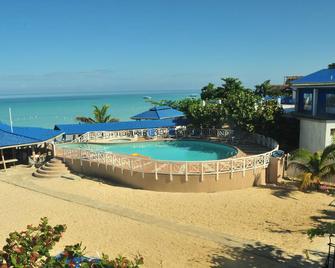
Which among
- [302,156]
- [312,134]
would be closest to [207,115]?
[312,134]

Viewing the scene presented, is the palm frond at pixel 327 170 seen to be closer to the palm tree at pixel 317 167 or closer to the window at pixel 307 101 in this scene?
the palm tree at pixel 317 167

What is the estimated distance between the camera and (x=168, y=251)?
11594 mm

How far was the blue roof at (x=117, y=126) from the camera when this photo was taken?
3116 cm

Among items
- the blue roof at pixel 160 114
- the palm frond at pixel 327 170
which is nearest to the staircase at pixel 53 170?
the blue roof at pixel 160 114

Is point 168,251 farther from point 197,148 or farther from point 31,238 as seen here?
point 197,148

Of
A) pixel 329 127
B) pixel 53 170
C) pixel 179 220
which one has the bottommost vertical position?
pixel 179 220

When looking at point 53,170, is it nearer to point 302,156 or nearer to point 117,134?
point 117,134

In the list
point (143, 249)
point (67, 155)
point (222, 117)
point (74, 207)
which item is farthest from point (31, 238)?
point (222, 117)

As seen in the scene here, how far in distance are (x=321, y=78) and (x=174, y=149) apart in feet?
40.9

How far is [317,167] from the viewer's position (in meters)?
17.8

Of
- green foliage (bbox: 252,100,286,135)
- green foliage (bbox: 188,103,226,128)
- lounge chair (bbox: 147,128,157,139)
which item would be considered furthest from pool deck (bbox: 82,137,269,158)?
green foliage (bbox: 188,103,226,128)

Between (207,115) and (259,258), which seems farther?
(207,115)

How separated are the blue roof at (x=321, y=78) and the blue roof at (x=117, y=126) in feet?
41.7

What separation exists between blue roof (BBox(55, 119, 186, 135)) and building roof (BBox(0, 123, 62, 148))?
4.28 meters
